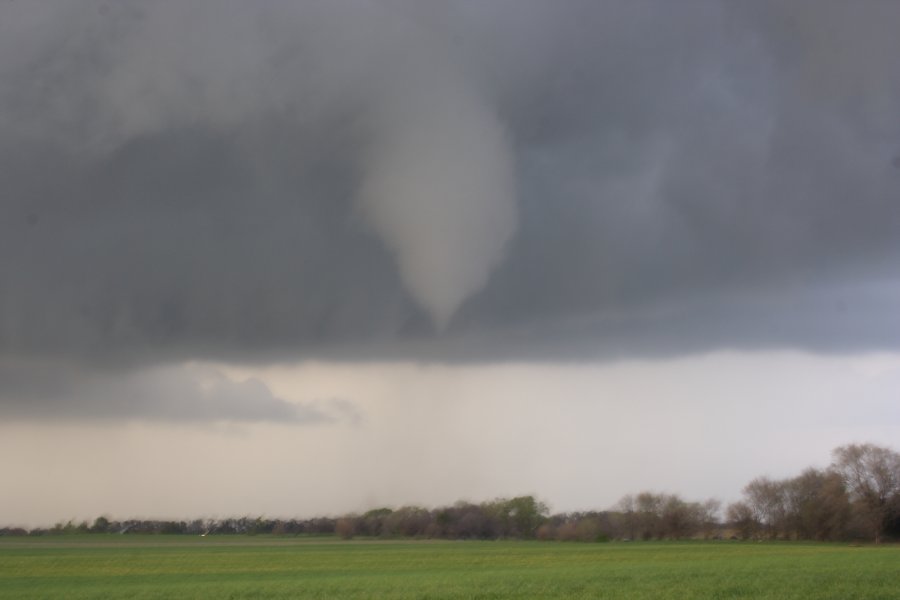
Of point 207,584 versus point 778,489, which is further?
point 778,489

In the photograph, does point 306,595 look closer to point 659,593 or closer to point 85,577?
point 659,593

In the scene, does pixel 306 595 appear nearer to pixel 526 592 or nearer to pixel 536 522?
pixel 526 592

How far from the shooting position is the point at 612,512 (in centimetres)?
17325

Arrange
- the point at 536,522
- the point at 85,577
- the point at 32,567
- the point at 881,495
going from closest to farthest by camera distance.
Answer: the point at 85,577
the point at 32,567
the point at 881,495
the point at 536,522

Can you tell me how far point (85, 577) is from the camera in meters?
63.3

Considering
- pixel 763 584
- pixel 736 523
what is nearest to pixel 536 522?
pixel 736 523

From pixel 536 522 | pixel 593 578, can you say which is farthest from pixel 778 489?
pixel 593 578

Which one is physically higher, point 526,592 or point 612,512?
point 612,512

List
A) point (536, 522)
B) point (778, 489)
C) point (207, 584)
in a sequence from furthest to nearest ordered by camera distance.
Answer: point (536, 522)
point (778, 489)
point (207, 584)

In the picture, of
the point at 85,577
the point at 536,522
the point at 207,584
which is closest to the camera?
the point at 207,584

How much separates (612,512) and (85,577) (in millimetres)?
127341

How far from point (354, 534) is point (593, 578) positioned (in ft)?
481

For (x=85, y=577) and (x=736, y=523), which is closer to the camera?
(x=85, y=577)

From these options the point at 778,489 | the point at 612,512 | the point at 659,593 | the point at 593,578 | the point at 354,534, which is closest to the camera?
the point at 659,593
